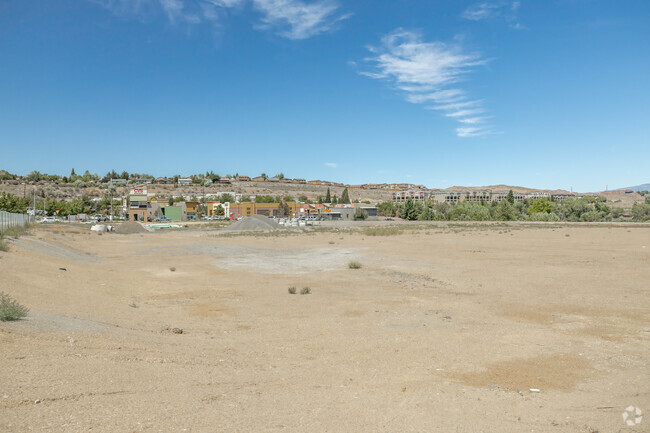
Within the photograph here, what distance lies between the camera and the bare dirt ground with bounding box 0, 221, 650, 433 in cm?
583

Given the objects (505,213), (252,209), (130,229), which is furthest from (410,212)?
(130,229)

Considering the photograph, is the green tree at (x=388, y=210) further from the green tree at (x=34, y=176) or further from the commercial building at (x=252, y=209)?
the green tree at (x=34, y=176)

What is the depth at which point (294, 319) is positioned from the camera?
12.8 metres

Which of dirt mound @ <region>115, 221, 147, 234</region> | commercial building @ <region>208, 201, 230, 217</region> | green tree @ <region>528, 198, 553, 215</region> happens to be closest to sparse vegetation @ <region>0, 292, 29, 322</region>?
dirt mound @ <region>115, 221, 147, 234</region>

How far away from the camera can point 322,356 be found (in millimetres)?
9109

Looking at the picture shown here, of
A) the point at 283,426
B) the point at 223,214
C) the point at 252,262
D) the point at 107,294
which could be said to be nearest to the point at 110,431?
the point at 283,426

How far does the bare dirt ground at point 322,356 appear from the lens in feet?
19.1

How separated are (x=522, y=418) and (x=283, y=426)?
346 cm

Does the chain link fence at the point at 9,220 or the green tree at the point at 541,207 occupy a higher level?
the green tree at the point at 541,207

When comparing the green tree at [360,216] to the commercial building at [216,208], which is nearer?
the green tree at [360,216]

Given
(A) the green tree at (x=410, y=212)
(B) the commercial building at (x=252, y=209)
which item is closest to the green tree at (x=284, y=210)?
(B) the commercial building at (x=252, y=209)

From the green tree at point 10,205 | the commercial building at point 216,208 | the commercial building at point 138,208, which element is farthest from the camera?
the commercial building at point 216,208

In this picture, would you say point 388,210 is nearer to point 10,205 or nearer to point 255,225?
point 255,225

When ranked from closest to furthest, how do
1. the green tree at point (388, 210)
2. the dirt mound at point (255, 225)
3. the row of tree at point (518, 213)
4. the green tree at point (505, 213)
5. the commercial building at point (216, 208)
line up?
the dirt mound at point (255, 225), the green tree at point (505, 213), the row of tree at point (518, 213), the commercial building at point (216, 208), the green tree at point (388, 210)
